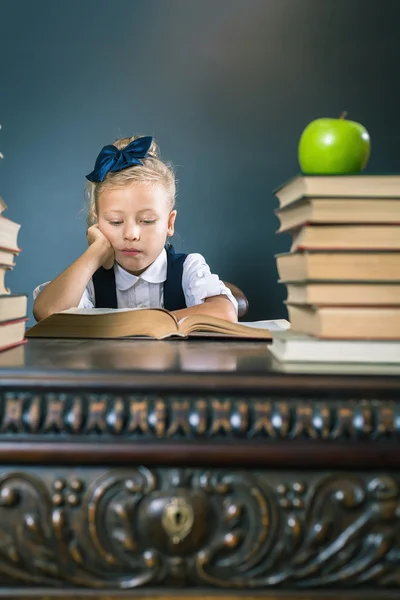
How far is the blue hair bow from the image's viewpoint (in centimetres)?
208

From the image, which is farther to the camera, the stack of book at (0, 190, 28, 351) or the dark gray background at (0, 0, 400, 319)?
the dark gray background at (0, 0, 400, 319)

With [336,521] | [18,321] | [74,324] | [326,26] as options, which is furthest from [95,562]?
[326,26]

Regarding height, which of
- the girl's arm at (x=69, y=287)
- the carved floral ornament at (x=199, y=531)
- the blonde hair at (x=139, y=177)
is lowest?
the carved floral ornament at (x=199, y=531)

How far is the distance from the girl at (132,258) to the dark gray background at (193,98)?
0.97 m

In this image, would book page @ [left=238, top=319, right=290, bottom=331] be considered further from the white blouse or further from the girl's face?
the white blouse

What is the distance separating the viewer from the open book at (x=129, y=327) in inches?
37.0

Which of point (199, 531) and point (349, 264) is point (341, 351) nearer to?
point (349, 264)

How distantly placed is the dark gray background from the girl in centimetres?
97

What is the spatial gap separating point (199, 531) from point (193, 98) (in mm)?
2988

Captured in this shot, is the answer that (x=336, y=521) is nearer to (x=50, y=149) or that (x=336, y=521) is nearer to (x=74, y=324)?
(x=74, y=324)

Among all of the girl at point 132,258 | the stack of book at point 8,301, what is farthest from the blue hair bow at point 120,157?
the stack of book at point 8,301

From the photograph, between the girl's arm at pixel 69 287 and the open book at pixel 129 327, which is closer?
the open book at pixel 129 327

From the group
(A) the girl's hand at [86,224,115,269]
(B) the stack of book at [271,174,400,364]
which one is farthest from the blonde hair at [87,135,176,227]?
(B) the stack of book at [271,174,400,364]

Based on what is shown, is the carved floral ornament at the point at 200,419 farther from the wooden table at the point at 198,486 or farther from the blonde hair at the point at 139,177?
the blonde hair at the point at 139,177
